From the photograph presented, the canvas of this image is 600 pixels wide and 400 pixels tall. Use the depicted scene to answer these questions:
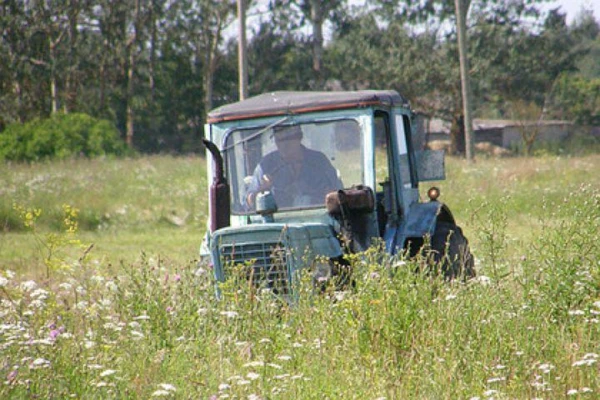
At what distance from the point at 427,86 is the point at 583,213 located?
48.5 metres

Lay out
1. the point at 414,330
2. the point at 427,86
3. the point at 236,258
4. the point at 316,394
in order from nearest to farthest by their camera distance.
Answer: the point at 316,394 < the point at 414,330 < the point at 236,258 < the point at 427,86

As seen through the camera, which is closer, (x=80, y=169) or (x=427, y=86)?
(x=80, y=169)

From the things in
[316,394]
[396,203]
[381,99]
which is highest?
[381,99]

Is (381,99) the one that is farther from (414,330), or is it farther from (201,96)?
(201,96)

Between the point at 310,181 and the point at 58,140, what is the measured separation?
30.3 m

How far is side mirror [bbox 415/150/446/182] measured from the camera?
9742mm

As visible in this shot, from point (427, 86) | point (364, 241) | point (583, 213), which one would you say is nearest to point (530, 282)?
point (583, 213)

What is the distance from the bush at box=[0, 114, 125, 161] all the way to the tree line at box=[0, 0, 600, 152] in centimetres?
1336

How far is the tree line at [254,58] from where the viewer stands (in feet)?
176

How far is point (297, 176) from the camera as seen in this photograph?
331 inches

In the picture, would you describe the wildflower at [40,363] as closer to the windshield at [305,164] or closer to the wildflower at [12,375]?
the wildflower at [12,375]

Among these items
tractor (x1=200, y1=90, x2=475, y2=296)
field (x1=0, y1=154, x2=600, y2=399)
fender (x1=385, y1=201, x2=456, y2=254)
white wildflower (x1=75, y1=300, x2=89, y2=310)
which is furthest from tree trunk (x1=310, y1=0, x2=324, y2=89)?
white wildflower (x1=75, y1=300, x2=89, y2=310)

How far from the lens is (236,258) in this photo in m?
7.77

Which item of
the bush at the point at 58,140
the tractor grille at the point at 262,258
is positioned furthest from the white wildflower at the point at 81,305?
the bush at the point at 58,140
